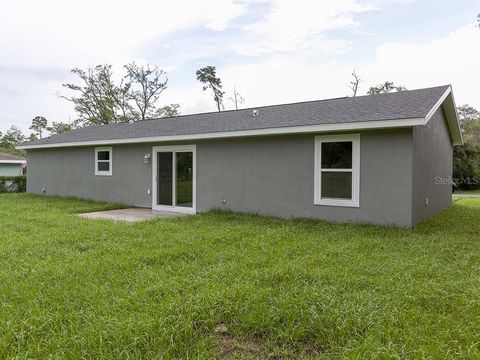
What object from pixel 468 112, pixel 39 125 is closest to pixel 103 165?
pixel 468 112

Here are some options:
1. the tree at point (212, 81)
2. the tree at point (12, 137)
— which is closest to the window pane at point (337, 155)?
the tree at point (212, 81)

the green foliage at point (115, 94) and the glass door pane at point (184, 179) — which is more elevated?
the green foliage at point (115, 94)

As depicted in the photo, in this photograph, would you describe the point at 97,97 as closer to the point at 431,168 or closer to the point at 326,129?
the point at 326,129

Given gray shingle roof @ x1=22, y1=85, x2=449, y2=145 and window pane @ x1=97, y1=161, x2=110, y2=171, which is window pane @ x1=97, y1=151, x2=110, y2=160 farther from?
gray shingle roof @ x1=22, y1=85, x2=449, y2=145

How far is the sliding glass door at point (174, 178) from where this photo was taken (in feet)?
32.2

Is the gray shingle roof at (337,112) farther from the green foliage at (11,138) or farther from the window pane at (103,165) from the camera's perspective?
the green foliage at (11,138)

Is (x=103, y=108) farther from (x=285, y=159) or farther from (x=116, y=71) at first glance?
(x=285, y=159)

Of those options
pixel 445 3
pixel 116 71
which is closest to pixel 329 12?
pixel 445 3

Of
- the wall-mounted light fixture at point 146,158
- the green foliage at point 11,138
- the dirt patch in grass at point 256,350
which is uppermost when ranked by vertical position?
the green foliage at point 11,138

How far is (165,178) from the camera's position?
404 inches

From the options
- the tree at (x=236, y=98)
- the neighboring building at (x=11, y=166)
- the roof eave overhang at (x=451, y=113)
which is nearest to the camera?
the roof eave overhang at (x=451, y=113)

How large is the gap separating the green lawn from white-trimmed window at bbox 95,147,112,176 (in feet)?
19.8

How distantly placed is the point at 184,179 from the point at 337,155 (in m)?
4.48

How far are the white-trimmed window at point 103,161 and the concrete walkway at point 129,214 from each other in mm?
2258
